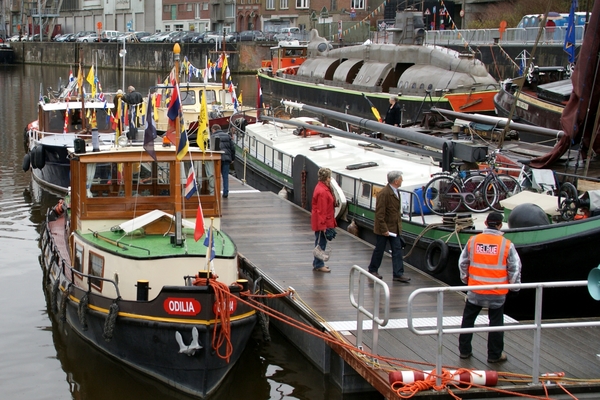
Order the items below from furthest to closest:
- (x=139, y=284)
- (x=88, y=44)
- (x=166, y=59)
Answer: (x=88, y=44)
(x=166, y=59)
(x=139, y=284)

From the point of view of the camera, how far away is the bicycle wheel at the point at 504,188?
14898 millimetres

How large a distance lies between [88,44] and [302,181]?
254 ft

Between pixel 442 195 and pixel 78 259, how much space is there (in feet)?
21.2

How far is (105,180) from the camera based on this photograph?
517 inches

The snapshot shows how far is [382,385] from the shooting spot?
959cm

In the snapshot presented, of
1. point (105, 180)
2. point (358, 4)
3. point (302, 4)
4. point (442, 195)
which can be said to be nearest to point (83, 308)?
point (105, 180)

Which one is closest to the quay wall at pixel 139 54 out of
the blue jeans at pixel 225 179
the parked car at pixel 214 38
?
the parked car at pixel 214 38

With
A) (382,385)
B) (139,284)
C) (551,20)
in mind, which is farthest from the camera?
(551,20)

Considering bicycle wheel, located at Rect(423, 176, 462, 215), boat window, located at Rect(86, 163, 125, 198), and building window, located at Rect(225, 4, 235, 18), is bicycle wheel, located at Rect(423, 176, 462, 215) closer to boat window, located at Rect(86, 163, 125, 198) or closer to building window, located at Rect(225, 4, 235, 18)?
boat window, located at Rect(86, 163, 125, 198)

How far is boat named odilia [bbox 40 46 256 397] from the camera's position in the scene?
36.0 ft

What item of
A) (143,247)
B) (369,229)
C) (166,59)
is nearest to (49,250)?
(143,247)

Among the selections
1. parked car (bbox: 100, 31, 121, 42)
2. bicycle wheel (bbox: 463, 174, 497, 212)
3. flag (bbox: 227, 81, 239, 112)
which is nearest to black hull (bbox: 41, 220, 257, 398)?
bicycle wheel (bbox: 463, 174, 497, 212)

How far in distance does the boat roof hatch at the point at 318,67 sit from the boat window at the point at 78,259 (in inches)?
1427

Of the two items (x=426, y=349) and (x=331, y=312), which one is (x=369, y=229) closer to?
(x=331, y=312)
